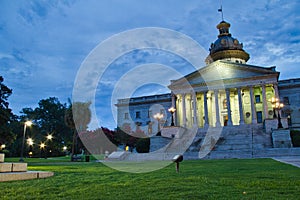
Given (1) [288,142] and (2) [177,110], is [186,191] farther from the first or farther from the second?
(2) [177,110]

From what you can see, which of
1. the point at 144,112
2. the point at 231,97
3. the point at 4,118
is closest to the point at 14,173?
the point at 4,118

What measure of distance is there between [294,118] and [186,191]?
51.9 meters

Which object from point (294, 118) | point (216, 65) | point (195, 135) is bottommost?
point (195, 135)

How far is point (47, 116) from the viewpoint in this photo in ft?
232

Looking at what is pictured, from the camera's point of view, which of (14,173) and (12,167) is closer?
(14,173)

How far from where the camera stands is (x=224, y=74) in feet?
156

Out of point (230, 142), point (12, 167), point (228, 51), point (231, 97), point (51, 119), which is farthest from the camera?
point (51, 119)

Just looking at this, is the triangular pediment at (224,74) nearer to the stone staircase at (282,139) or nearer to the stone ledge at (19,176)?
the stone staircase at (282,139)

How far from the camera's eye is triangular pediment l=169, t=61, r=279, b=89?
4447 cm

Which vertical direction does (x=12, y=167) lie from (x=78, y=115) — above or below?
below

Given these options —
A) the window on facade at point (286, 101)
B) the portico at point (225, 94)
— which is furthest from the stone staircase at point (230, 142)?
the window on facade at point (286, 101)

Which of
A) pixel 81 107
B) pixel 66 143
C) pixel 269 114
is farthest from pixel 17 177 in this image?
pixel 66 143

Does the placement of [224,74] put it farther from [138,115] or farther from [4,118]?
[4,118]

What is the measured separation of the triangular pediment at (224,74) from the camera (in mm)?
44469
